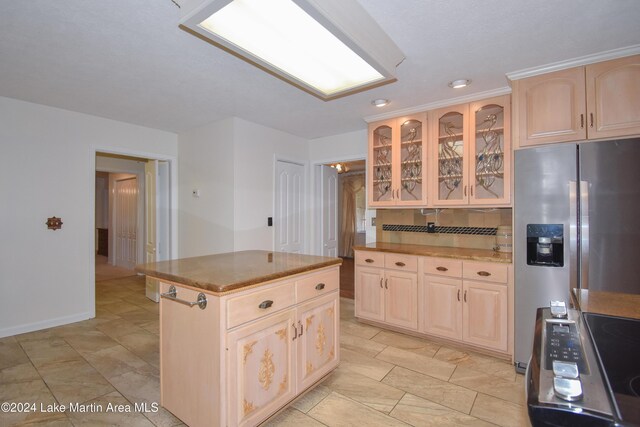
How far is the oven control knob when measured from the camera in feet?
1.84

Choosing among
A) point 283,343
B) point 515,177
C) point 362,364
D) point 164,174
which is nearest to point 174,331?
point 283,343

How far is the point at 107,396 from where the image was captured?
2107 millimetres

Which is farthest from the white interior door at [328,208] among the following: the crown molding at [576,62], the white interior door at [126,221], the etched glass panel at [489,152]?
the white interior door at [126,221]

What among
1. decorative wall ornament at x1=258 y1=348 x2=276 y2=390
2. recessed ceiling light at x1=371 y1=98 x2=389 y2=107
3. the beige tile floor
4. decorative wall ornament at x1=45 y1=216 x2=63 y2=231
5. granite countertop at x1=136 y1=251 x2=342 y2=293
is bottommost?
the beige tile floor

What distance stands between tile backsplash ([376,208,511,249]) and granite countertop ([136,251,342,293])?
1.67 m

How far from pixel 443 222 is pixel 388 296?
1053 mm

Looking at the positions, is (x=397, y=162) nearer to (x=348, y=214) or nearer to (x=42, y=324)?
(x=42, y=324)

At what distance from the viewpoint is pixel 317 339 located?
213 centimetres

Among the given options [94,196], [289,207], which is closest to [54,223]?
[94,196]

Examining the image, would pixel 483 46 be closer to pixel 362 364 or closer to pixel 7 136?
pixel 362 364

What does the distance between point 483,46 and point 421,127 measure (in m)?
1.21

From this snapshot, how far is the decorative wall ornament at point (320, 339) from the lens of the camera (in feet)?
7.00

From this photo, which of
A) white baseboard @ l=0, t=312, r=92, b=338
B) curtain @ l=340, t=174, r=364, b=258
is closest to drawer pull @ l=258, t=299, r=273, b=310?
white baseboard @ l=0, t=312, r=92, b=338

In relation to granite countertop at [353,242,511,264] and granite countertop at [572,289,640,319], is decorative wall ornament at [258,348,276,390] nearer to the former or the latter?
granite countertop at [572,289,640,319]
